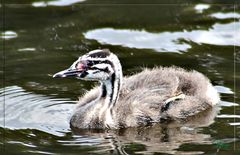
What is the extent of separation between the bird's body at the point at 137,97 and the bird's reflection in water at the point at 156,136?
5.4 inches

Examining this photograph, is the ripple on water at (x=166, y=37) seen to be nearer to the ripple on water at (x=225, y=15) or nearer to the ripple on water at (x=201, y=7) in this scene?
the ripple on water at (x=225, y=15)

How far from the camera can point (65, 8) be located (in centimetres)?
1662

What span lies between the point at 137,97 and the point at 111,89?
0.40m

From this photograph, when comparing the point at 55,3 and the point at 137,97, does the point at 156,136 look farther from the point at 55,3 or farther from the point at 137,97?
the point at 55,3

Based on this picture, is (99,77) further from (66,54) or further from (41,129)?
(66,54)

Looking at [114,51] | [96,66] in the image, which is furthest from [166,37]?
[96,66]

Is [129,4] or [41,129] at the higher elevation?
[129,4]

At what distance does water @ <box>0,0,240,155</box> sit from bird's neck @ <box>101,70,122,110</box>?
0.47 m

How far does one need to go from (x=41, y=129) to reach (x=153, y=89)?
1.70 meters

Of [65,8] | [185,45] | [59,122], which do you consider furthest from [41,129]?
[65,8]

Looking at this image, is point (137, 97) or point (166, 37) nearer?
point (137, 97)

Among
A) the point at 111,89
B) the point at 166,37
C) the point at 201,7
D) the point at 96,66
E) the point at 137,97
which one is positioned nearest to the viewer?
the point at 96,66

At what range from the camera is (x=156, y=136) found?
36.1ft

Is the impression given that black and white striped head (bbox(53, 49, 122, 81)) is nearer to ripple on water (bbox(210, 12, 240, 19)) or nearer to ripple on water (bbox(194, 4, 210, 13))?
ripple on water (bbox(210, 12, 240, 19))
